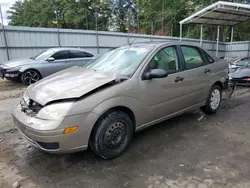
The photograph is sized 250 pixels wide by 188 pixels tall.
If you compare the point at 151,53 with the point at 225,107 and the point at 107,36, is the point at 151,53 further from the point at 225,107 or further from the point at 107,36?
the point at 107,36

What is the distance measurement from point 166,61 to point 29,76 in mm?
6101

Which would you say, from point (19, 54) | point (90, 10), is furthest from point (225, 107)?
point (90, 10)

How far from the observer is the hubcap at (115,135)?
2.59m

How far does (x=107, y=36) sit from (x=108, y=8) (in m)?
20.2

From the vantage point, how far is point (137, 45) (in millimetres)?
3547

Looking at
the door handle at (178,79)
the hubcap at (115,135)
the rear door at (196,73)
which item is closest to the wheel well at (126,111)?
the hubcap at (115,135)

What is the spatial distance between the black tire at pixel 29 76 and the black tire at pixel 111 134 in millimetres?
6097

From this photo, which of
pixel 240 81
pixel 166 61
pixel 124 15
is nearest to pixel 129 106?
pixel 166 61

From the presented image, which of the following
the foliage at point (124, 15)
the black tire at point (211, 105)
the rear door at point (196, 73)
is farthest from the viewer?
the foliage at point (124, 15)

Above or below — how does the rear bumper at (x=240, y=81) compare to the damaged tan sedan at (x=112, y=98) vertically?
below

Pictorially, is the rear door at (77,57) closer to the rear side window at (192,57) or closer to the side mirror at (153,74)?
the rear side window at (192,57)

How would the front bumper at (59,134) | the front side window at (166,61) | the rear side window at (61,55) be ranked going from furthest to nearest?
the rear side window at (61,55)
the front side window at (166,61)
the front bumper at (59,134)

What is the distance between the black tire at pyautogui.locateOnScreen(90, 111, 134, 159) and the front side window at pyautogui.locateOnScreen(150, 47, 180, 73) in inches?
38.7

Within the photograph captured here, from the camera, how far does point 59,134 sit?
7.22ft
